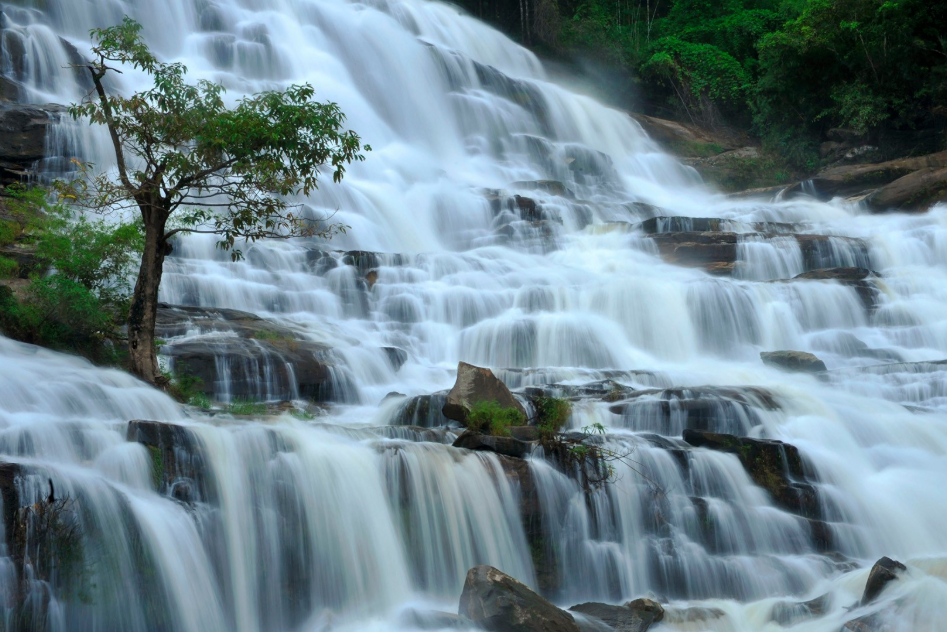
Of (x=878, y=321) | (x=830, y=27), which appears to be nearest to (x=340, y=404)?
(x=878, y=321)

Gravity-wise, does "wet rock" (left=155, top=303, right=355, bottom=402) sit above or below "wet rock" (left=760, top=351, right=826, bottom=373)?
above

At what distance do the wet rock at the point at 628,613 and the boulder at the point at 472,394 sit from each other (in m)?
2.93

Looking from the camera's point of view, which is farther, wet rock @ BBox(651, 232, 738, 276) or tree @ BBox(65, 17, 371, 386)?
wet rock @ BBox(651, 232, 738, 276)

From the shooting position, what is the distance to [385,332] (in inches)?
592

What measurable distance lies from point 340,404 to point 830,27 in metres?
23.8

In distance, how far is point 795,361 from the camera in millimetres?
14273

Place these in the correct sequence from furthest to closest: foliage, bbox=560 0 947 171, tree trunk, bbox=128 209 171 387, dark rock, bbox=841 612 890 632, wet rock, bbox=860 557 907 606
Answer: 1. foliage, bbox=560 0 947 171
2. tree trunk, bbox=128 209 171 387
3. wet rock, bbox=860 557 907 606
4. dark rock, bbox=841 612 890 632

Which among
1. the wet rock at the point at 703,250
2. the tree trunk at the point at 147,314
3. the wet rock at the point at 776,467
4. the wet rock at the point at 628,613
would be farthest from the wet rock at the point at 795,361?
the tree trunk at the point at 147,314

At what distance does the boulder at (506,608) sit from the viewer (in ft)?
20.9

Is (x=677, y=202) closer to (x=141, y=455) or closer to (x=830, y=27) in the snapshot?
(x=830, y=27)

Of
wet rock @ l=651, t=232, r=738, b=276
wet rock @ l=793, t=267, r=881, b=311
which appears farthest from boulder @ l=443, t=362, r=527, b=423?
wet rock @ l=651, t=232, r=738, b=276

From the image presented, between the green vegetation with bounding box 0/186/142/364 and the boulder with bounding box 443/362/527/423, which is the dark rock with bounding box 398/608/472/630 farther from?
the green vegetation with bounding box 0/186/142/364

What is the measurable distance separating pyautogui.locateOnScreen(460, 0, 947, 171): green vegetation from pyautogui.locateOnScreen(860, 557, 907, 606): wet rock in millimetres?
22919

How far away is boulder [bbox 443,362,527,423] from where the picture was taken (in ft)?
32.5
